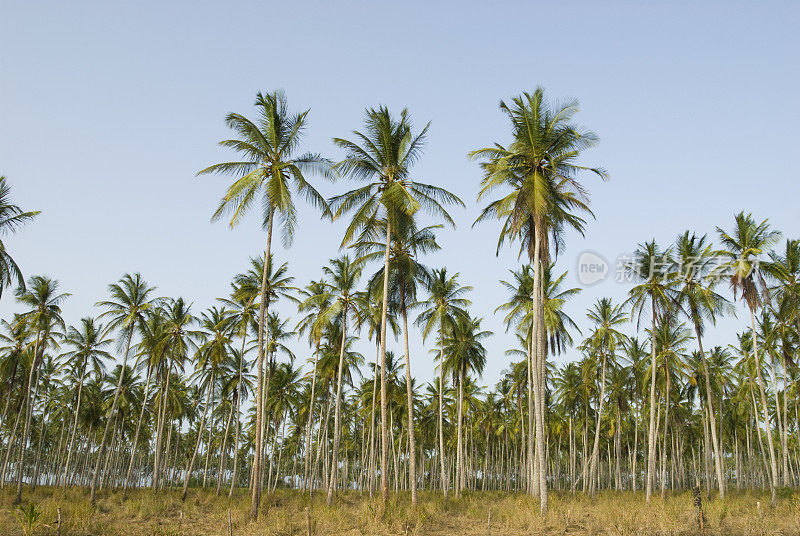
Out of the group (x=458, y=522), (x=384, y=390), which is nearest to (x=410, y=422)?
(x=384, y=390)

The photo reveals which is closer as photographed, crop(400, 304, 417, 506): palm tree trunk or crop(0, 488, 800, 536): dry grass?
crop(0, 488, 800, 536): dry grass

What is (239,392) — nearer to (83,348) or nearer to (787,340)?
(83,348)

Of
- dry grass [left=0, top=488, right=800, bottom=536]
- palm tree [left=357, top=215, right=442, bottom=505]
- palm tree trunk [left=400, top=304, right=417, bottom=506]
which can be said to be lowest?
dry grass [left=0, top=488, right=800, bottom=536]

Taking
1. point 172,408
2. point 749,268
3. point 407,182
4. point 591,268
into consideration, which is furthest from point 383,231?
point 172,408

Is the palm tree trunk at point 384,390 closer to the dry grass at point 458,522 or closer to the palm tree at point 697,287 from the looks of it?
the dry grass at point 458,522

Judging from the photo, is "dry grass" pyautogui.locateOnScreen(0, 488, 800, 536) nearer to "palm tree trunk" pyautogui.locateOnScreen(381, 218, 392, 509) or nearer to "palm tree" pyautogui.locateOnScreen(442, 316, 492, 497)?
"palm tree trunk" pyautogui.locateOnScreen(381, 218, 392, 509)

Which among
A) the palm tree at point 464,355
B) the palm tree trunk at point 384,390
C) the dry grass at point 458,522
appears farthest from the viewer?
the palm tree at point 464,355

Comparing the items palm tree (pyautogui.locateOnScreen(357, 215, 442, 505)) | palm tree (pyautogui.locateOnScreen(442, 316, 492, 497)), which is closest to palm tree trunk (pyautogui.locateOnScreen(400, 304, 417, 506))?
palm tree (pyautogui.locateOnScreen(357, 215, 442, 505))

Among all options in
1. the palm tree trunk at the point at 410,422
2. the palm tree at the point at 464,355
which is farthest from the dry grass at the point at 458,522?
the palm tree at the point at 464,355

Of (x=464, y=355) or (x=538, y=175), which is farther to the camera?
(x=464, y=355)

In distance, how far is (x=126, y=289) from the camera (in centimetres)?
3241

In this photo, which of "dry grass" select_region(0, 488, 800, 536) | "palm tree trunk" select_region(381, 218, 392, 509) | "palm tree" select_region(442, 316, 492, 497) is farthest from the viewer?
"palm tree" select_region(442, 316, 492, 497)

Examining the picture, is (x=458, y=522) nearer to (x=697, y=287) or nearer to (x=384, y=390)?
(x=384, y=390)

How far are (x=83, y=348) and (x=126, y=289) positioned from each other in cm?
845
